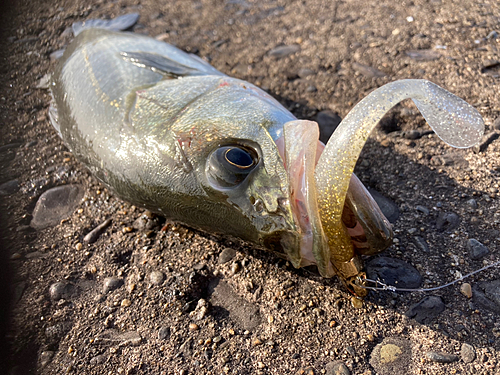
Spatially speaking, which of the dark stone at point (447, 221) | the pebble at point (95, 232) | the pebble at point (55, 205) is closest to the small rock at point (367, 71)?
the dark stone at point (447, 221)

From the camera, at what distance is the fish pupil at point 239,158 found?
7.55ft

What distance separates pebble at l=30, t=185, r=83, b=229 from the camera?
3.53m

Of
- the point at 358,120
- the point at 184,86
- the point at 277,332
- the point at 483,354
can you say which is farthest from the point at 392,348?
the point at 184,86

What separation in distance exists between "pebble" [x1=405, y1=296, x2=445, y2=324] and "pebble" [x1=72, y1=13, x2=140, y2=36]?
4.65 meters

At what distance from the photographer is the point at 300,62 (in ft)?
14.4

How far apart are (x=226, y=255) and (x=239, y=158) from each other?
897mm

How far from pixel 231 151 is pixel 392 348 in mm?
1406

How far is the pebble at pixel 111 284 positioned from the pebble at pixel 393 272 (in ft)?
5.60

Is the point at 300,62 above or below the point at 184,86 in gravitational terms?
below

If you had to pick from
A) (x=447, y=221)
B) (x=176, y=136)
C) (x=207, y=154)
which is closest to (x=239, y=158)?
(x=207, y=154)

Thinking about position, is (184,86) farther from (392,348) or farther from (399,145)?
(392,348)

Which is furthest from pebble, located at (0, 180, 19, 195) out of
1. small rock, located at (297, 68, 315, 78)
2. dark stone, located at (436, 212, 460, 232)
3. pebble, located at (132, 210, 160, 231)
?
dark stone, located at (436, 212, 460, 232)

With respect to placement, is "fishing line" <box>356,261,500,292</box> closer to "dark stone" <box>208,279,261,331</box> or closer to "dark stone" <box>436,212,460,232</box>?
"dark stone" <box>436,212,460,232</box>

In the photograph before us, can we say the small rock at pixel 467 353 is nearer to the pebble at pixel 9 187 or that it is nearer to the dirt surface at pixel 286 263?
the dirt surface at pixel 286 263
